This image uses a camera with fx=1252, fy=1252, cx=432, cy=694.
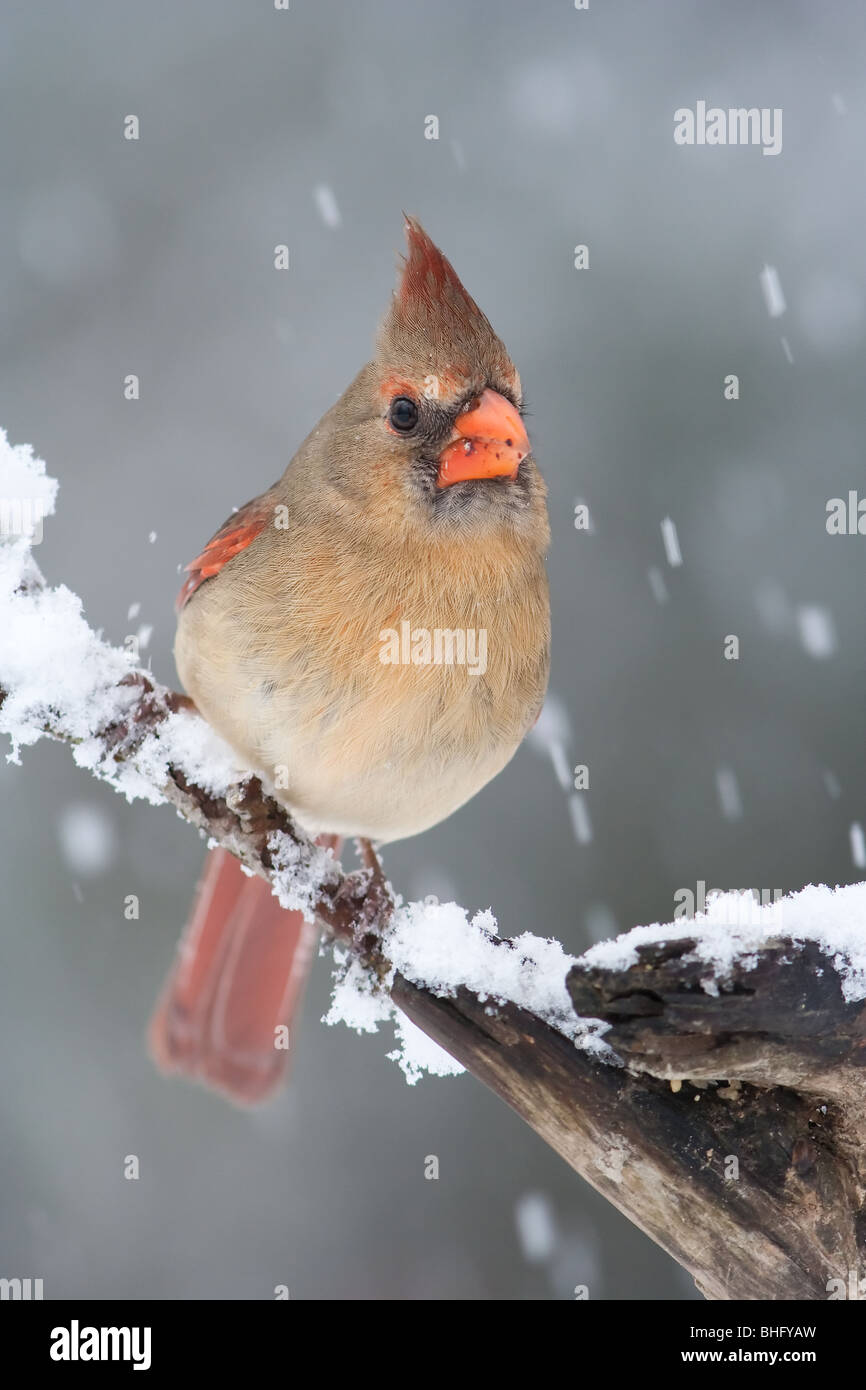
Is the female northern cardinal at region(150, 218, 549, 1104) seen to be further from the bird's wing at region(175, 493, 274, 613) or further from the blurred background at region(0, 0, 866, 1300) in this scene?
the blurred background at region(0, 0, 866, 1300)

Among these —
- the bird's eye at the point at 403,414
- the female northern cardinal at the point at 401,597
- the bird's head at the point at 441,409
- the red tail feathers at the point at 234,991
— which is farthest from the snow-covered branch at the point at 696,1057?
the red tail feathers at the point at 234,991

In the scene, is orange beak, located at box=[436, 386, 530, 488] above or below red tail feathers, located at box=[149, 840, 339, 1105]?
above

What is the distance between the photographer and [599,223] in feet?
Answer: 14.3

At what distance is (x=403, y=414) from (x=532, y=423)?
69.4 inches

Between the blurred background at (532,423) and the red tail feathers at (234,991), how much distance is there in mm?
972

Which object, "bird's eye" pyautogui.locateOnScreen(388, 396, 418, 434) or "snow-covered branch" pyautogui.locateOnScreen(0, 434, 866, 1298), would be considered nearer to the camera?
"snow-covered branch" pyautogui.locateOnScreen(0, 434, 866, 1298)

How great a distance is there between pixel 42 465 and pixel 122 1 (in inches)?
119

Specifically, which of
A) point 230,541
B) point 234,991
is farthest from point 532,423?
point 234,991

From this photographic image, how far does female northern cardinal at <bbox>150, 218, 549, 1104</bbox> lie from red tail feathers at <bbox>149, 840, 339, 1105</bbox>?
74 centimetres

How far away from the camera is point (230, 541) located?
2770 millimetres

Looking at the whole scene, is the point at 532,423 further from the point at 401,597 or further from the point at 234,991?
the point at 234,991

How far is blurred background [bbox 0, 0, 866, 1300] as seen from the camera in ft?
13.9

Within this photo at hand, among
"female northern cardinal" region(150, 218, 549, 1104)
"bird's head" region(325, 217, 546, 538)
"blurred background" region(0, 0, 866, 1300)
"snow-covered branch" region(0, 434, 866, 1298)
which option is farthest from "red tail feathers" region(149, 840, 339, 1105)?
"bird's head" region(325, 217, 546, 538)
